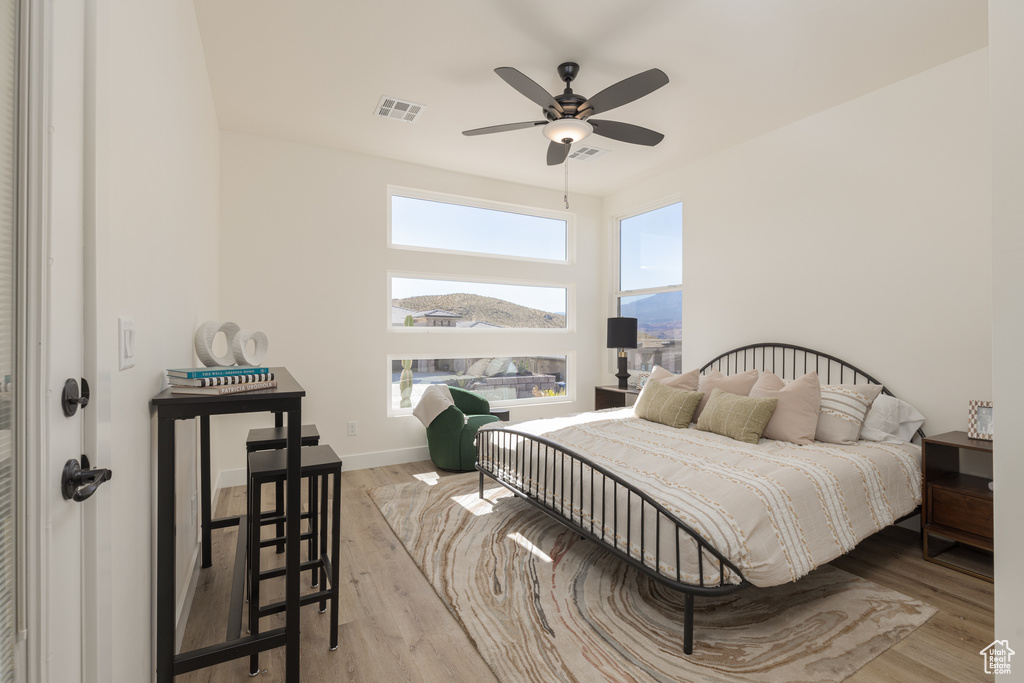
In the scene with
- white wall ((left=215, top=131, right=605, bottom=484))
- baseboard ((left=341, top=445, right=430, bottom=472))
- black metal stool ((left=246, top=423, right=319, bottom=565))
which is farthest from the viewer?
baseboard ((left=341, top=445, right=430, bottom=472))

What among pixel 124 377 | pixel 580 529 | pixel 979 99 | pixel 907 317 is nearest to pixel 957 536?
pixel 907 317

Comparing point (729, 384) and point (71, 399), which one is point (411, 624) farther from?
point (729, 384)

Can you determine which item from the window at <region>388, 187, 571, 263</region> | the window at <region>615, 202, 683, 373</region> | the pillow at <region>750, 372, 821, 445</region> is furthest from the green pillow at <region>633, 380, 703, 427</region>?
the window at <region>388, 187, 571, 263</region>

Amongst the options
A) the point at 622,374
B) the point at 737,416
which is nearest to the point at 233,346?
the point at 737,416

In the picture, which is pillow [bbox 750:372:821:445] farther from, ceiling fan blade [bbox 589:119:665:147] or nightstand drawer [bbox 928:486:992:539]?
ceiling fan blade [bbox 589:119:665:147]

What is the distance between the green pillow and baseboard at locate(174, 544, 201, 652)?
2870 millimetres

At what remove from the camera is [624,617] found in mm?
2121

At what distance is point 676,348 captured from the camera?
4793mm

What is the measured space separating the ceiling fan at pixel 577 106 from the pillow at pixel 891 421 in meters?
2.15

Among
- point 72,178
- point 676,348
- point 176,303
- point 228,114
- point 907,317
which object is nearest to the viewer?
point 72,178

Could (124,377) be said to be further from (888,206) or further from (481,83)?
(888,206)

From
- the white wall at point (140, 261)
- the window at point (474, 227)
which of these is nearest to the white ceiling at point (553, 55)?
the white wall at point (140, 261)

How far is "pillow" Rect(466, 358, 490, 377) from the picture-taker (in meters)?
5.06

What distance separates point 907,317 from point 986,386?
553mm
